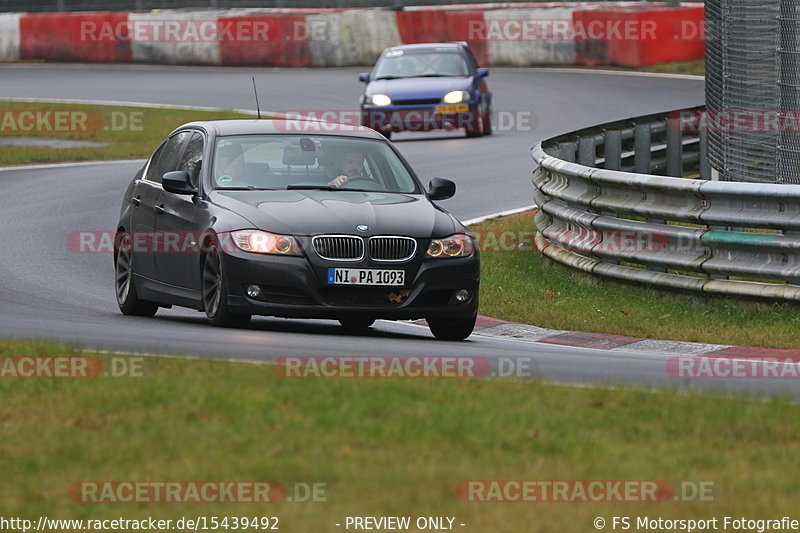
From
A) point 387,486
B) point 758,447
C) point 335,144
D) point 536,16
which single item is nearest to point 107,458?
point 387,486

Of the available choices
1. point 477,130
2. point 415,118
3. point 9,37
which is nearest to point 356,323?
point 415,118

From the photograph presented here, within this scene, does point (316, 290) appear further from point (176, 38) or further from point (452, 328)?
point (176, 38)

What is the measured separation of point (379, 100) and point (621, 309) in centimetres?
1525

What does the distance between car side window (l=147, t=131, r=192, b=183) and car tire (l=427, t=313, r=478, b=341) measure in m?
2.45

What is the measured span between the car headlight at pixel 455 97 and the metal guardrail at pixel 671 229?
37.0 feet

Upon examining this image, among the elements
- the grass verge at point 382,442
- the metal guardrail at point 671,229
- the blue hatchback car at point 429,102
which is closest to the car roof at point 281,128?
the metal guardrail at point 671,229

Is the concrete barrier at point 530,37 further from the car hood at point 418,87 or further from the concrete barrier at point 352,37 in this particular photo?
the car hood at point 418,87

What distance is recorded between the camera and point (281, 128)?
490 inches

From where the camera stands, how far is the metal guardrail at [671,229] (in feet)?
40.6

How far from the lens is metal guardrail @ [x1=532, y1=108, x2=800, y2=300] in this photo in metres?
12.4

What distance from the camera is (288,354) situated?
9.30 meters

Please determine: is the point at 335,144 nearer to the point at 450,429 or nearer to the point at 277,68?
the point at 450,429

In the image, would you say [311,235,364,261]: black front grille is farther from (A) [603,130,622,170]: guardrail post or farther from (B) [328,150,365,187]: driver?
(A) [603,130,622,170]: guardrail post

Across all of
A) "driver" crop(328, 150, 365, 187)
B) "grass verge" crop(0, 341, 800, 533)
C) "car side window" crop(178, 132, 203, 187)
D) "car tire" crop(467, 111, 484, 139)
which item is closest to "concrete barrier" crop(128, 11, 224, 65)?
"car tire" crop(467, 111, 484, 139)
